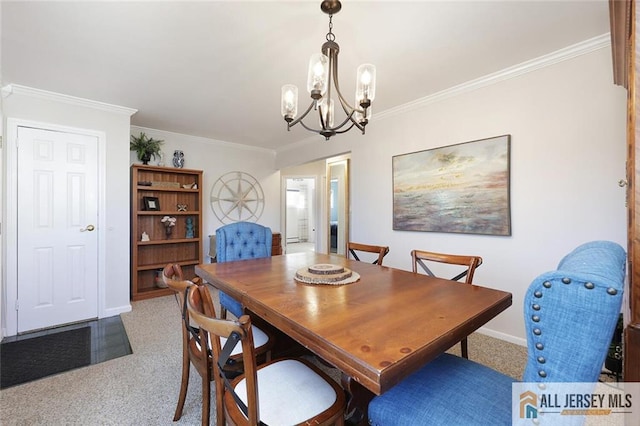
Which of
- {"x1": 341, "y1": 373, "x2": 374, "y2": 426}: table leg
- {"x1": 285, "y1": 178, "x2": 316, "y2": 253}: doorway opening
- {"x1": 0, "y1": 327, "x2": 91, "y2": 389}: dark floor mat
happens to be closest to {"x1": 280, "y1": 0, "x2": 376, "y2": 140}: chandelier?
{"x1": 341, "y1": 373, "x2": 374, "y2": 426}: table leg

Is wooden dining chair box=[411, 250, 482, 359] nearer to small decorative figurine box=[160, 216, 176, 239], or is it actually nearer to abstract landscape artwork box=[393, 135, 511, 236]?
abstract landscape artwork box=[393, 135, 511, 236]

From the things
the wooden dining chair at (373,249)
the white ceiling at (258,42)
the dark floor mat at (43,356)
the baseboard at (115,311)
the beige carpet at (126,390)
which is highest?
the white ceiling at (258,42)

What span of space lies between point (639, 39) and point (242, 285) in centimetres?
179

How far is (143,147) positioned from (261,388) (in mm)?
3975

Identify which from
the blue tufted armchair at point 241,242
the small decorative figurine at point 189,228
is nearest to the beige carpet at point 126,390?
the blue tufted armchair at point 241,242

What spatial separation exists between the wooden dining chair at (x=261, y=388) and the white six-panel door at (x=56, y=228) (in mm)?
2840

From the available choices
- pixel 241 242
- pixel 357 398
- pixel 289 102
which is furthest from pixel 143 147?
pixel 357 398

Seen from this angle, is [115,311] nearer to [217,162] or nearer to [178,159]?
Answer: [178,159]

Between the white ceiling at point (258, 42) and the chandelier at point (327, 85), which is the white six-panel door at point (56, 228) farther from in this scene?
the chandelier at point (327, 85)

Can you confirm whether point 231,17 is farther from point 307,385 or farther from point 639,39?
point 307,385

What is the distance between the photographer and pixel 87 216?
3.13 metres

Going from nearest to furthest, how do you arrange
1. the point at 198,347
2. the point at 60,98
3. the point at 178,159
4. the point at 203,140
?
1. the point at 198,347
2. the point at 60,98
3. the point at 178,159
4. the point at 203,140

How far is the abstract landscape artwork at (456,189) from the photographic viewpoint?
250 cm

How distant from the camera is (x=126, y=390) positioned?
6.14 ft
